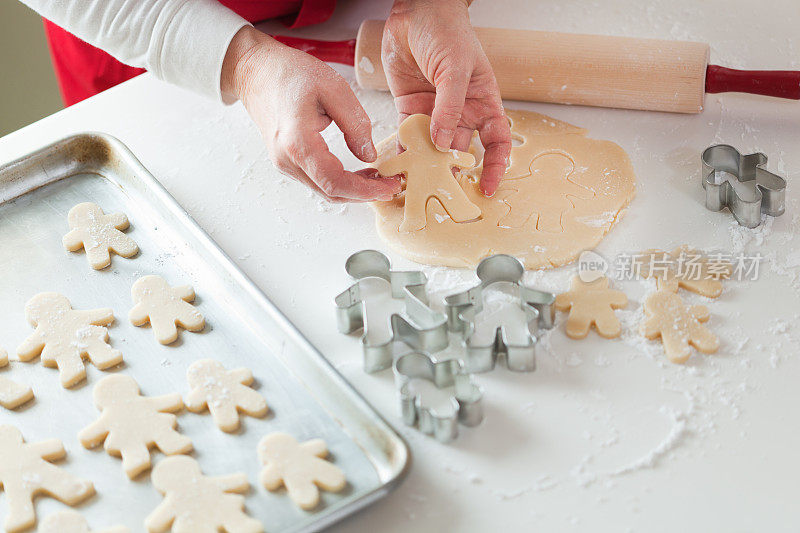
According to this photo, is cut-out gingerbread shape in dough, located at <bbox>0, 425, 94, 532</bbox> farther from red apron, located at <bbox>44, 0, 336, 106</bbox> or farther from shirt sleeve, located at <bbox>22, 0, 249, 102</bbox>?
red apron, located at <bbox>44, 0, 336, 106</bbox>

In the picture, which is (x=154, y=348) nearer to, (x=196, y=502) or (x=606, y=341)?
(x=196, y=502)

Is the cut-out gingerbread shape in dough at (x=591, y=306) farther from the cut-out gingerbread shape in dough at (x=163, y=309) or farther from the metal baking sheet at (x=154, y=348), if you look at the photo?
the cut-out gingerbread shape in dough at (x=163, y=309)

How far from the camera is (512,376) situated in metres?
1.06

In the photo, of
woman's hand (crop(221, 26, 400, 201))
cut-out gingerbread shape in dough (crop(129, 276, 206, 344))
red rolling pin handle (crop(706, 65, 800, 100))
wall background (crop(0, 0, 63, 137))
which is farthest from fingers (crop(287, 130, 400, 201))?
wall background (crop(0, 0, 63, 137))

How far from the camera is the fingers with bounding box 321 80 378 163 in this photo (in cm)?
123

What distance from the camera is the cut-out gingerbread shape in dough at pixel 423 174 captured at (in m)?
1.29

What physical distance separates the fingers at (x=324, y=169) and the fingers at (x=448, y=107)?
14 centimetres

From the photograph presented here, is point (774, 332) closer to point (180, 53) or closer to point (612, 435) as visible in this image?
point (612, 435)

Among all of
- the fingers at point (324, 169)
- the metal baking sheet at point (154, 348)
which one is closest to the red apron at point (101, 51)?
the metal baking sheet at point (154, 348)

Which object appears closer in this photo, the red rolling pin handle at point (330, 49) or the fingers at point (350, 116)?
the fingers at point (350, 116)

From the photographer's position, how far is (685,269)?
1177 mm

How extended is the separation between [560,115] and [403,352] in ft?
2.00

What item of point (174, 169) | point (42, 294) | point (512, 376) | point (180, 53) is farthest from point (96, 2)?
point (512, 376)

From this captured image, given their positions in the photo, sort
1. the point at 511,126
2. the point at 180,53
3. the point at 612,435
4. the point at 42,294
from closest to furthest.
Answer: the point at 612,435 → the point at 42,294 → the point at 180,53 → the point at 511,126
